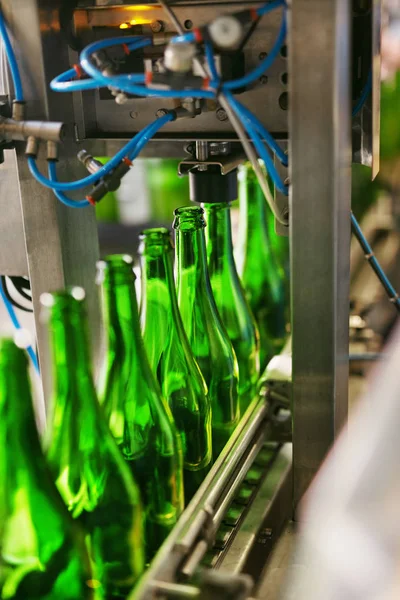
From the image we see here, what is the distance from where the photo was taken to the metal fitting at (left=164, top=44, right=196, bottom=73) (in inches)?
23.6

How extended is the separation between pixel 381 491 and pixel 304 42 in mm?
347

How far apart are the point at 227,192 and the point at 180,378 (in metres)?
0.21

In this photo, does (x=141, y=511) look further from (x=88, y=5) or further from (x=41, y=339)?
(x=88, y=5)

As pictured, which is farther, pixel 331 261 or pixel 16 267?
pixel 16 267

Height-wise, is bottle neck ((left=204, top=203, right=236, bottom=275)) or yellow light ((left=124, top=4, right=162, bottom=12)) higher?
yellow light ((left=124, top=4, right=162, bottom=12))

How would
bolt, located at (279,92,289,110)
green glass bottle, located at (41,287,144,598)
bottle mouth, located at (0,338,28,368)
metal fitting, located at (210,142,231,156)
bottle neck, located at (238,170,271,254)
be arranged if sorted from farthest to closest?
1. bottle neck, located at (238,170,271,254)
2. metal fitting, located at (210,142,231,156)
3. bolt, located at (279,92,289,110)
4. green glass bottle, located at (41,287,144,598)
5. bottle mouth, located at (0,338,28,368)

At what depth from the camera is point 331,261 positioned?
64 centimetres

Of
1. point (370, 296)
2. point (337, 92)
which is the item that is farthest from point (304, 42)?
point (370, 296)

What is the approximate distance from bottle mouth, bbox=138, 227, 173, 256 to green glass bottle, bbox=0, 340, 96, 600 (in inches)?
8.0

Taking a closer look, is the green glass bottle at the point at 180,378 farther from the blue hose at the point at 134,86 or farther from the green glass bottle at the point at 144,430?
the blue hose at the point at 134,86

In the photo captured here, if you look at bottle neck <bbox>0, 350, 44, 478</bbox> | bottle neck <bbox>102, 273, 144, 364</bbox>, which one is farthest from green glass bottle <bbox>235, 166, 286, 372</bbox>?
bottle neck <bbox>0, 350, 44, 478</bbox>

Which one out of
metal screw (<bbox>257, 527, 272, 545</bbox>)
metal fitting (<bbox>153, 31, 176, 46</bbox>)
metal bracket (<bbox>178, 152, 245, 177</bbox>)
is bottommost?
metal screw (<bbox>257, 527, 272, 545</bbox>)

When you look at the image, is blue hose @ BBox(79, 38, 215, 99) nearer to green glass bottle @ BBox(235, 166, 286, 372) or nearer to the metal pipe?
the metal pipe

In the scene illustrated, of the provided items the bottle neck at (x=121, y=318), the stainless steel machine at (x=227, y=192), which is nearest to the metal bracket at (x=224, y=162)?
the stainless steel machine at (x=227, y=192)
